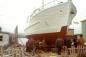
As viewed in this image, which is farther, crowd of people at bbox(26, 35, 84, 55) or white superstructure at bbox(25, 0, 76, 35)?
white superstructure at bbox(25, 0, 76, 35)

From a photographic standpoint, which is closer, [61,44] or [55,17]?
[61,44]

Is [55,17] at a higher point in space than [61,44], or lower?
higher

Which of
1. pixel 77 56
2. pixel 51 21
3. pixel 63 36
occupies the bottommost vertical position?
pixel 77 56

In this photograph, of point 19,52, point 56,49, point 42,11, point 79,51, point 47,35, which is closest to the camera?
point 19,52

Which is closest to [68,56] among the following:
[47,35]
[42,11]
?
[47,35]

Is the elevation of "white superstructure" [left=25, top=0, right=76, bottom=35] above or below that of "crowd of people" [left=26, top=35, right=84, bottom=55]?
above

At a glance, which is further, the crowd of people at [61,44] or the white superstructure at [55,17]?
the white superstructure at [55,17]

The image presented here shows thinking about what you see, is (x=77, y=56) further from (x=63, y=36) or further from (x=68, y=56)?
(x=63, y=36)

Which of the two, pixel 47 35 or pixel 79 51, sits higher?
pixel 47 35

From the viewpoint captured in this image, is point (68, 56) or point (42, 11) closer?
point (68, 56)

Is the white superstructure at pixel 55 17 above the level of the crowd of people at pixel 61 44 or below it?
above

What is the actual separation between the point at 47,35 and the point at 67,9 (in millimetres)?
3497

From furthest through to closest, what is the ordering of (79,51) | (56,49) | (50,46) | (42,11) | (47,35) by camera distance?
(42,11), (47,35), (50,46), (56,49), (79,51)

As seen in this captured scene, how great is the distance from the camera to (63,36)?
1933cm
